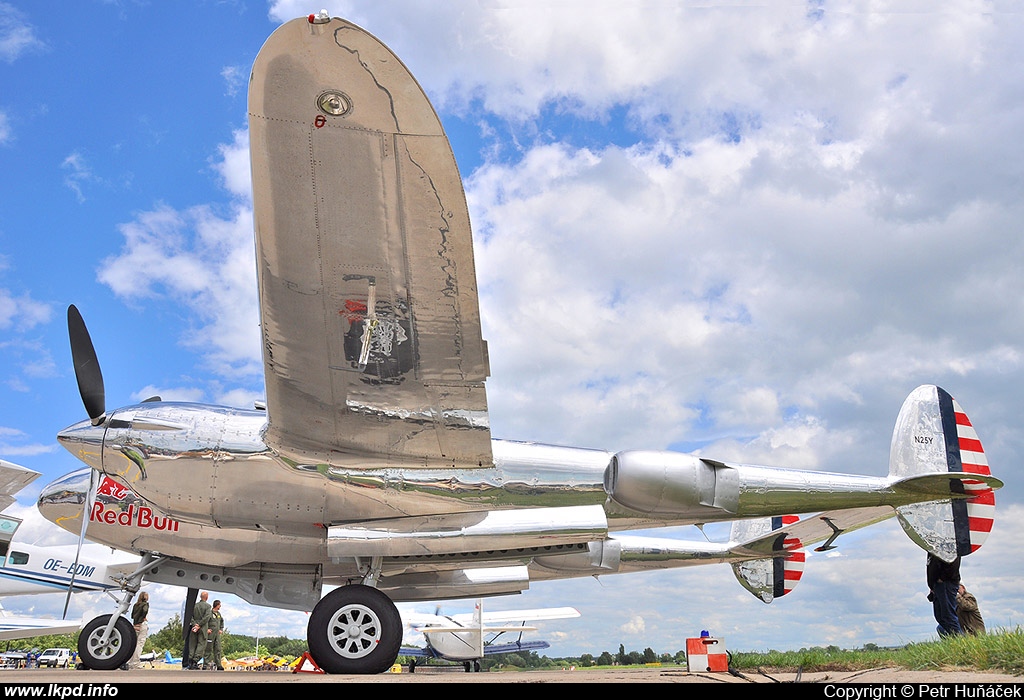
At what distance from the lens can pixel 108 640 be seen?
29.5 feet

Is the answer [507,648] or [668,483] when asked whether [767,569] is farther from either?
[507,648]

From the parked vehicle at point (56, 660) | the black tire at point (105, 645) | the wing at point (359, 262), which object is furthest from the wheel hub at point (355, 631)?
the parked vehicle at point (56, 660)

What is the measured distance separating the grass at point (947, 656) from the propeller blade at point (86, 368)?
304 inches

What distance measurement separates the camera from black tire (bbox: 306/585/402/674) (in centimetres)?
680

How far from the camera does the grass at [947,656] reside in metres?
6.12

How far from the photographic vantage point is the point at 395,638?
6.97 meters

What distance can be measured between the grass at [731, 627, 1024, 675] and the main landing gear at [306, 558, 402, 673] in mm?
3845

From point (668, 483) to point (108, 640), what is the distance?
7468mm

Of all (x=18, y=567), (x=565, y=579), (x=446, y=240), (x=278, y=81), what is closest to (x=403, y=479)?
(x=446, y=240)

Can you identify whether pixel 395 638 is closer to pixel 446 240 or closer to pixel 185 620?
pixel 446 240

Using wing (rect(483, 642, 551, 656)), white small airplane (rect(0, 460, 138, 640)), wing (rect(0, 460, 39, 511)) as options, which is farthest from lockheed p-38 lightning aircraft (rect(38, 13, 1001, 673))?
wing (rect(483, 642, 551, 656))

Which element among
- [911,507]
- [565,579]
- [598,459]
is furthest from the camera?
[565,579]

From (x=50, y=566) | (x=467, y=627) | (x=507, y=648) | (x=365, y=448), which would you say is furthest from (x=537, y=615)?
(x=365, y=448)
